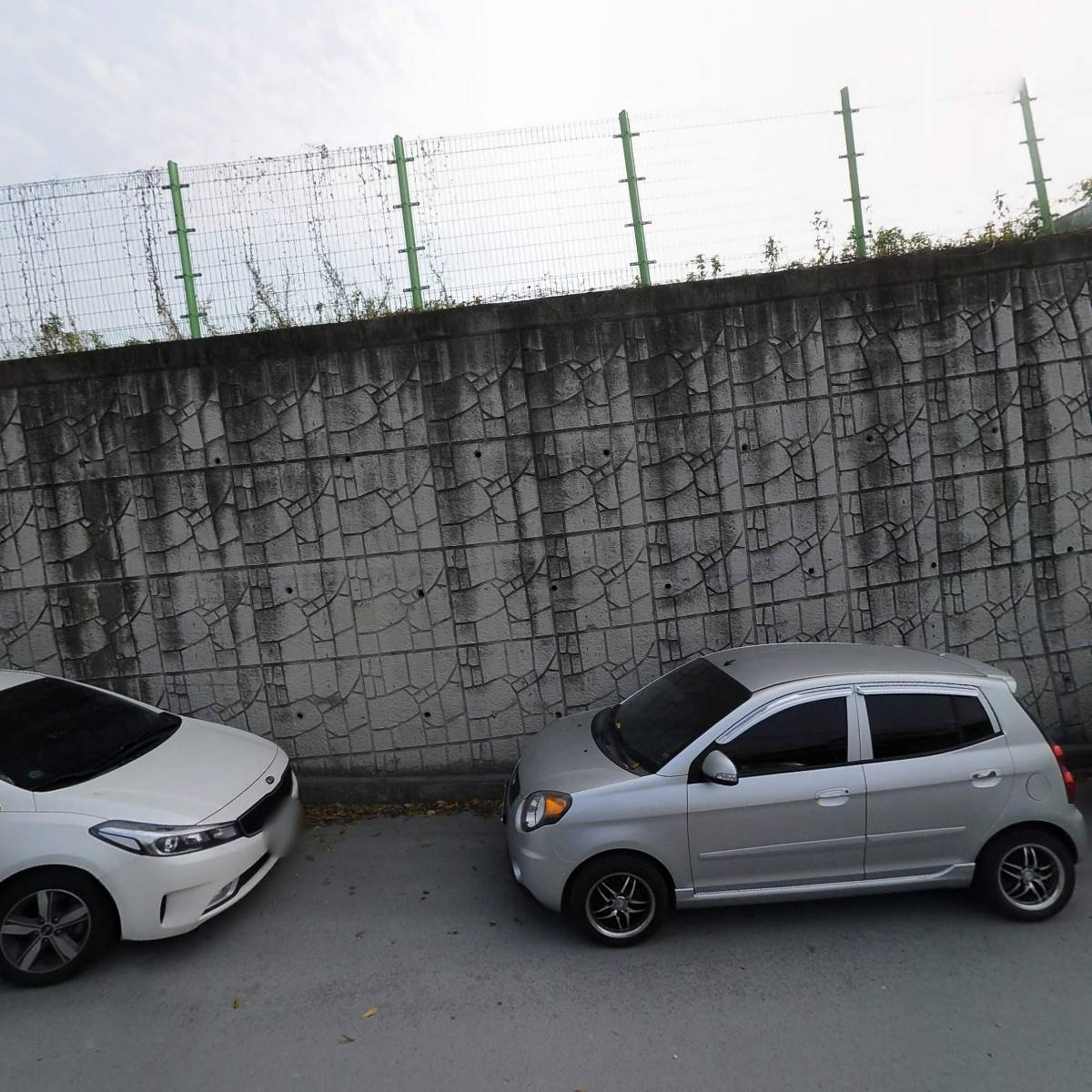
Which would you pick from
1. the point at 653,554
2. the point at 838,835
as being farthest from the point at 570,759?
the point at 653,554

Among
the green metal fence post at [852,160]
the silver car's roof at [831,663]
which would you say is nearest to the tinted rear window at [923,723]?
the silver car's roof at [831,663]

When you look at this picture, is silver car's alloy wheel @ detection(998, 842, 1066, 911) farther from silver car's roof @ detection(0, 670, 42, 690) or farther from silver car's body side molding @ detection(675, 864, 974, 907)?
silver car's roof @ detection(0, 670, 42, 690)

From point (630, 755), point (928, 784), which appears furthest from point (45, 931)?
point (928, 784)

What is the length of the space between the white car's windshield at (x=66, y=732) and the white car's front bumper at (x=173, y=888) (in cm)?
67

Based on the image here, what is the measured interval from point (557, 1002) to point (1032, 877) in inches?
103

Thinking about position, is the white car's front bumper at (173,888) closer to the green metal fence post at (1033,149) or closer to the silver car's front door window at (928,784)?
the silver car's front door window at (928,784)

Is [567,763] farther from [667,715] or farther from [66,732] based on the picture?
[66,732]

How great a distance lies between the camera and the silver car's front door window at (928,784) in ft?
13.3

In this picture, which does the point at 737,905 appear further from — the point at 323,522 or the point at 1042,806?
the point at 323,522

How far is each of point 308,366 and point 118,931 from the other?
4.00 m

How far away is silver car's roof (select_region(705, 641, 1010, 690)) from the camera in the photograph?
4328 mm

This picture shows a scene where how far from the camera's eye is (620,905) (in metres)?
4.03

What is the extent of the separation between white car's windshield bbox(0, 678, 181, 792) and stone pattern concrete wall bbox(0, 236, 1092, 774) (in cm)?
106

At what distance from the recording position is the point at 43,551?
19.9ft
